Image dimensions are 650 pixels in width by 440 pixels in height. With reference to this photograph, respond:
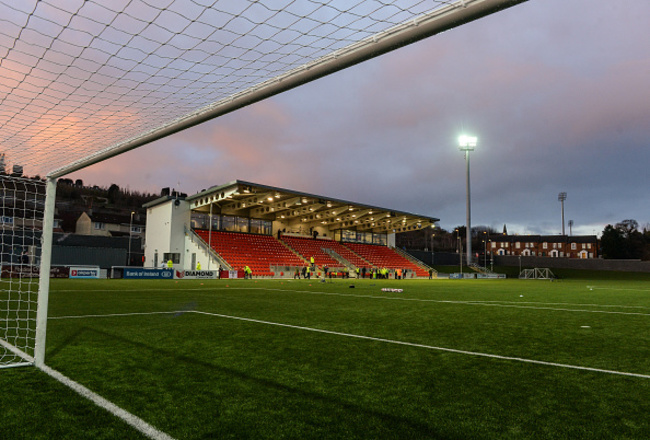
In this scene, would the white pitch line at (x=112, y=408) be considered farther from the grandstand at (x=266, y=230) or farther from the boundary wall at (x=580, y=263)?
the boundary wall at (x=580, y=263)

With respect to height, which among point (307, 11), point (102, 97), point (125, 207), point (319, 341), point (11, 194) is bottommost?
point (319, 341)

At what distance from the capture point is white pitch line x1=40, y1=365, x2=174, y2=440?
2535 millimetres

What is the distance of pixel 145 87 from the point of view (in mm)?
6297

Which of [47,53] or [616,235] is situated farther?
[616,235]

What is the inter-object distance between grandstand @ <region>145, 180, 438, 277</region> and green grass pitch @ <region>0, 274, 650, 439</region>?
2848 centimetres

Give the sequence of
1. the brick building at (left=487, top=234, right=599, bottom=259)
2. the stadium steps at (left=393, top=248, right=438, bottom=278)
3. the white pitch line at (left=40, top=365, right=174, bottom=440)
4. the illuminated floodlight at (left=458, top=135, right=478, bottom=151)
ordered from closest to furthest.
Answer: the white pitch line at (left=40, top=365, right=174, bottom=440)
the stadium steps at (left=393, top=248, right=438, bottom=278)
the illuminated floodlight at (left=458, top=135, right=478, bottom=151)
the brick building at (left=487, top=234, right=599, bottom=259)

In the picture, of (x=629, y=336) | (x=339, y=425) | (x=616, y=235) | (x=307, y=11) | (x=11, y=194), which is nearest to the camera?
(x=339, y=425)

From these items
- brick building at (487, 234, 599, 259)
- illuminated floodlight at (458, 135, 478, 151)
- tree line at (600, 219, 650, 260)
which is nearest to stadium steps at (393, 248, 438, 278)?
illuminated floodlight at (458, 135, 478, 151)

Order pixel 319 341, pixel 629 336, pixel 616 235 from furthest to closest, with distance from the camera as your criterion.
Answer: pixel 616 235, pixel 629 336, pixel 319 341

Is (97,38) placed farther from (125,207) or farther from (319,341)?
(125,207)

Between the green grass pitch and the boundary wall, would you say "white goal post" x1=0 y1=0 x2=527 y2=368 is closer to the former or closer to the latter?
the green grass pitch

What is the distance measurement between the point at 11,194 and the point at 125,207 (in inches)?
4293

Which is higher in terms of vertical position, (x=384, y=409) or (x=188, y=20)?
(x=188, y=20)

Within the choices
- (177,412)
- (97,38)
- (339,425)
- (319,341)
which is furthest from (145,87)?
(339,425)
